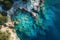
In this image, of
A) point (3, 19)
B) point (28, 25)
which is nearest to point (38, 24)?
point (28, 25)

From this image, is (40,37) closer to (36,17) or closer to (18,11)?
(36,17)

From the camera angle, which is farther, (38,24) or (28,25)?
(38,24)

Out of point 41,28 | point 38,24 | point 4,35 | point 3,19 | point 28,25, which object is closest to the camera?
point 4,35

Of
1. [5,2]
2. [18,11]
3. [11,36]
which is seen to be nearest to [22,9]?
[18,11]

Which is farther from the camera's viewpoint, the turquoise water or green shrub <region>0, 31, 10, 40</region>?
the turquoise water

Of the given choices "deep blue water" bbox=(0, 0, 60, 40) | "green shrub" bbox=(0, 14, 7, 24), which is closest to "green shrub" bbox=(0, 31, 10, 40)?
"deep blue water" bbox=(0, 0, 60, 40)

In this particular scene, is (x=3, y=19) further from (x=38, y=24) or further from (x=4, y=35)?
(x=38, y=24)

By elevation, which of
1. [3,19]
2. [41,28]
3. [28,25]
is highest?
[3,19]

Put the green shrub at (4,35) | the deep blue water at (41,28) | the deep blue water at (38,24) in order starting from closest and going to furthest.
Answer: the green shrub at (4,35) → the deep blue water at (41,28) → the deep blue water at (38,24)

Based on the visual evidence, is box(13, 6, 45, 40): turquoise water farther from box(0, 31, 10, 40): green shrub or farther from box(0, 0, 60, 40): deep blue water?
box(0, 31, 10, 40): green shrub

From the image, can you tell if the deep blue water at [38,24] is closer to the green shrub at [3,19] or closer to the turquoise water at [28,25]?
the turquoise water at [28,25]

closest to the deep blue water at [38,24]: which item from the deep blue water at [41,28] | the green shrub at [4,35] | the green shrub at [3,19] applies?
the deep blue water at [41,28]
